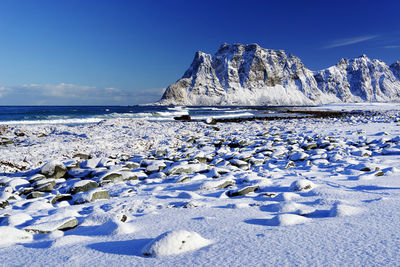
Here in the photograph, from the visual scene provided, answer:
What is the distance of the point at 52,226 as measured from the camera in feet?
8.85

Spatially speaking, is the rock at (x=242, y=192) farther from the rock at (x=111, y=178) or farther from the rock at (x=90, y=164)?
the rock at (x=90, y=164)

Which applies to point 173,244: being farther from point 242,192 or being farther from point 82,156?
point 82,156

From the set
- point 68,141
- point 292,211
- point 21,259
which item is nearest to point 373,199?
point 292,211

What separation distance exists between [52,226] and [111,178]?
2.81 metres

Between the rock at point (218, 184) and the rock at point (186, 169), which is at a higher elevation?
the rock at point (218, 184)

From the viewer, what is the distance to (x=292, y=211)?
2.86 meters

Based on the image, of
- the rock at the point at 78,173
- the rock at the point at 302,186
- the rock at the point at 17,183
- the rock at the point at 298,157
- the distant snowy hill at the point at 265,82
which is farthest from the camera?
the distant snowy hill at the point at 265,82

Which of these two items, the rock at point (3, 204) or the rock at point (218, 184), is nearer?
the rock at point (3, 204)

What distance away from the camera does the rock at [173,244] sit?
73.1 inches

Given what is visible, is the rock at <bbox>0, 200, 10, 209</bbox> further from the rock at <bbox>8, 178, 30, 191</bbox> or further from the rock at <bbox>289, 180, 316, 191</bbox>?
the rock at <bbox>289, 180, 316, 191</bbox>

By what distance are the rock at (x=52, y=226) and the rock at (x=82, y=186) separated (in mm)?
2123

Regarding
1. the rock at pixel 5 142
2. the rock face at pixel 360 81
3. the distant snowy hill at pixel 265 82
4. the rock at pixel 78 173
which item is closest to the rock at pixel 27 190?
the rock at pixel 78 173

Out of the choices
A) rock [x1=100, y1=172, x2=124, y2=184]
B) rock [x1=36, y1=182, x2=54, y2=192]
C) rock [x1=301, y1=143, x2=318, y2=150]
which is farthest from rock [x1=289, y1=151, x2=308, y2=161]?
rock [x1=36, y1=182, x2=54, y2=192]

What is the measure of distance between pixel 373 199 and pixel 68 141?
39.5ft
